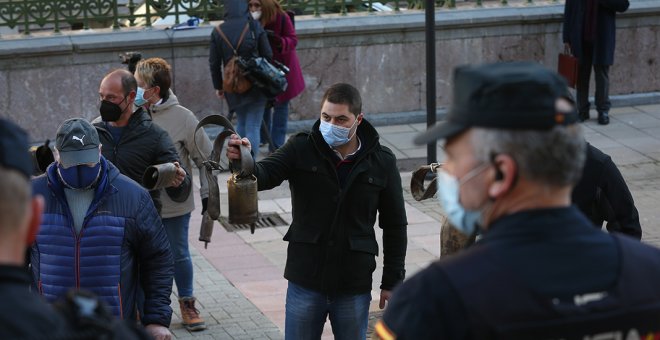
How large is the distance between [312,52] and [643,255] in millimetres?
10604

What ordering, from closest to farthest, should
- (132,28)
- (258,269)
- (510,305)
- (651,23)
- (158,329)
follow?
1. (510,305)
2. (158,329)
3. (258,269)
4. (132,28)
5. (651,23)

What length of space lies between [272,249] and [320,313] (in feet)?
12.3

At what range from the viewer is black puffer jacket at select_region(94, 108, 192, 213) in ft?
23.1

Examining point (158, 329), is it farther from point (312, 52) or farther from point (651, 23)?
point (651, 23)

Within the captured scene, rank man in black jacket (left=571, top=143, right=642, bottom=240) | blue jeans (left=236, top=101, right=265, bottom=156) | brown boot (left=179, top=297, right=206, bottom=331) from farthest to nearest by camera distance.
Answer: blue jeans (left=236, top=101, right=265, bottom=156)
brown boot (left=179, top=297, right=206, bottom=331)
man in black jacket (left=571, top=143, right=642, bottom=240)

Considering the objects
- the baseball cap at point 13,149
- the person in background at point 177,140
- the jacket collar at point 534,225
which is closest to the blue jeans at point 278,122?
the person in background at point 177,140

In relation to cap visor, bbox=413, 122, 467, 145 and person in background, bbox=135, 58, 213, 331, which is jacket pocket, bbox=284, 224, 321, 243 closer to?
person in background, bbox=135, 58, 213, 331

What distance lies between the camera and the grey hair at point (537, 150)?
2.79m

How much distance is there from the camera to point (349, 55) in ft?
44.6

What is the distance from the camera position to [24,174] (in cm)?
260

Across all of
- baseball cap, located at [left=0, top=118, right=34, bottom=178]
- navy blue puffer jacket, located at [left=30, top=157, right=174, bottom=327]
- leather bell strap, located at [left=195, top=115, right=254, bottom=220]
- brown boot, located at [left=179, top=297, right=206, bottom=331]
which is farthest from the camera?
brown boot, located at [left=179, top=297, right=206, bottom=331]

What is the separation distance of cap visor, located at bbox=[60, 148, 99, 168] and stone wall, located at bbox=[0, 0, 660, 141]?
6951 millimetres

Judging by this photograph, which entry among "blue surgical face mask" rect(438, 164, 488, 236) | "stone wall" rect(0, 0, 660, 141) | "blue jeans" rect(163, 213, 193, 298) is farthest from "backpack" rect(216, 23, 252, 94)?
"blue surgical face mask" rect(438, 164, 488, 236)

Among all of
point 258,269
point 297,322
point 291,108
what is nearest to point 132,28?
point 291,108
